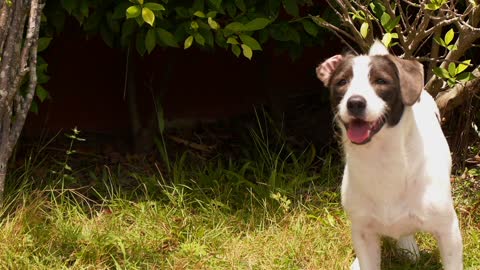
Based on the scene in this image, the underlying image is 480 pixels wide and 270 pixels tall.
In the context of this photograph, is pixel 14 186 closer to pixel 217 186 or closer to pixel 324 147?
pixel 217 186

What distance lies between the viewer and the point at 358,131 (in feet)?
11.7

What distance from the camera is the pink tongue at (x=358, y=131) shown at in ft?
11.7

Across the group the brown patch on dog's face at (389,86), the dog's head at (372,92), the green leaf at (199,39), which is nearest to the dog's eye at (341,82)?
the dog's head at (372,92)

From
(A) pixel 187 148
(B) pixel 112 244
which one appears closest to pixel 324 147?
(A) pixel 187 148

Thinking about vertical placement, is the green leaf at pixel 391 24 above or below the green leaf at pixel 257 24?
above

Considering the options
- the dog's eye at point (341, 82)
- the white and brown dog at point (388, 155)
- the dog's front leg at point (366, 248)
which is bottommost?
the dog's front leg at point (366, 248)

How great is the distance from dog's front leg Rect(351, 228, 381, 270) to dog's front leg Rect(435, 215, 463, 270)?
0.30 metres

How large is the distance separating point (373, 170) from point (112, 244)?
1.50 metres

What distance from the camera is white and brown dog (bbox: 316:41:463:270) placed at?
11.7 feet

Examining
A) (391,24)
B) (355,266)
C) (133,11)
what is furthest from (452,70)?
(133,11)

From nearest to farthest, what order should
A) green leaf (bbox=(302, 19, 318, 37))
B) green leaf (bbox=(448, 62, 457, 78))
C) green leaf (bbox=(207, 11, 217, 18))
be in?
1. green leaf (bbox=(448, 62, 457, 78))
2. green leaf (bbox=(207, 11, 217, 18))
3. green leaf (bbox=(302, 19, 318, 37))

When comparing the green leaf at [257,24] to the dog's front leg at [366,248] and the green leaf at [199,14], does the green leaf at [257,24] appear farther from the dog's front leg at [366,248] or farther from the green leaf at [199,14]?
the dog's front leg at [366,248]

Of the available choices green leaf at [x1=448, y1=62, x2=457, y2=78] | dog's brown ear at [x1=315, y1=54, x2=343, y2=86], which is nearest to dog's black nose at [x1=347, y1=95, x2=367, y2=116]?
dog's brown ear at [x1=315, y1=54, x2=343, y2=86]

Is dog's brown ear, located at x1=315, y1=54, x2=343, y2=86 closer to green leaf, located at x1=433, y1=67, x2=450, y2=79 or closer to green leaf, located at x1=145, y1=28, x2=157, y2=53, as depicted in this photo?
green leaf, located at x1=433, y1=67, x2=450, y2=79
